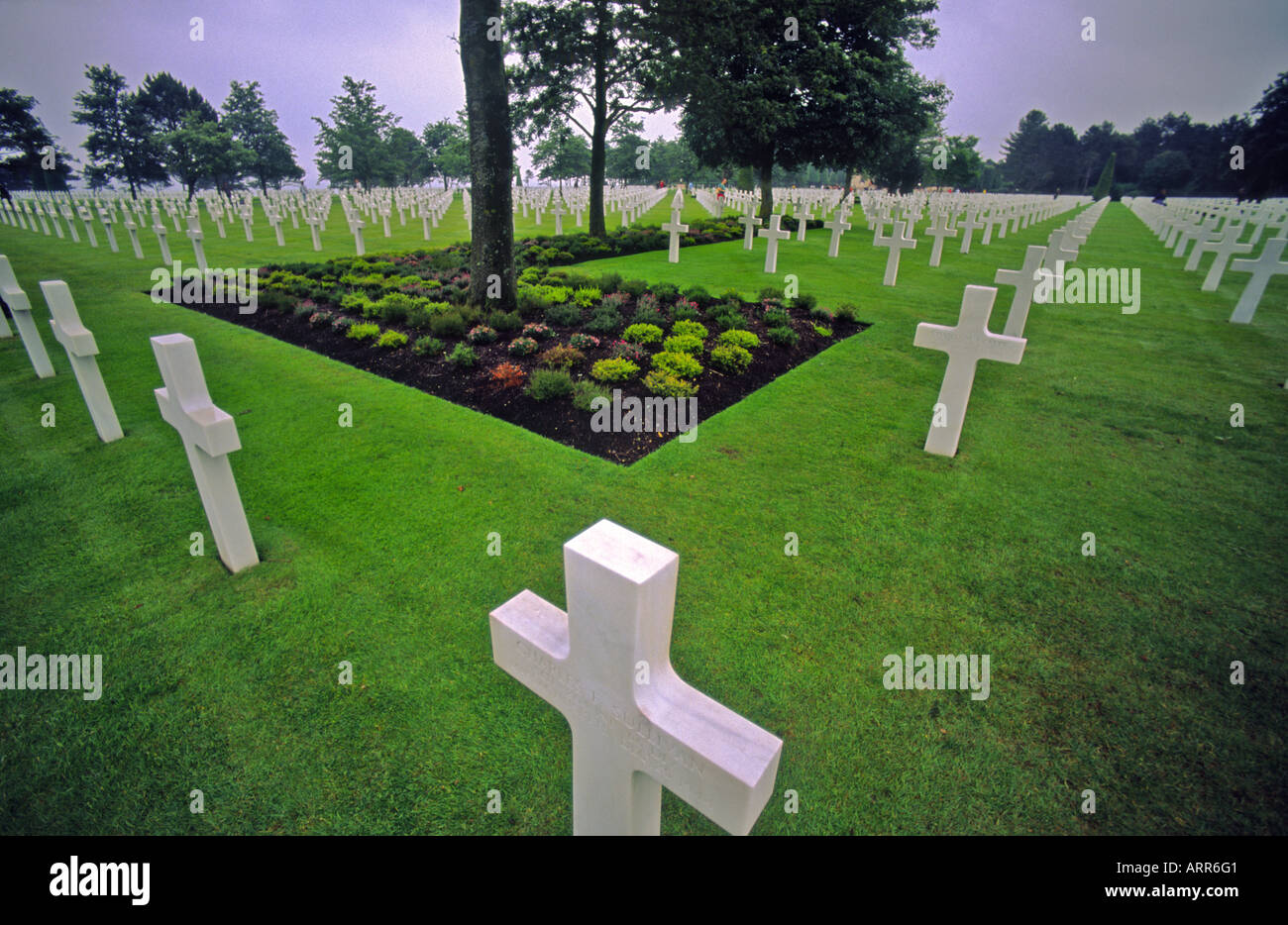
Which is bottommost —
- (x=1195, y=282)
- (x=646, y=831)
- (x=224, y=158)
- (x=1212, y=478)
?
(x=646, y=831)

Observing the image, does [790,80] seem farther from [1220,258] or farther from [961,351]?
[961,351]

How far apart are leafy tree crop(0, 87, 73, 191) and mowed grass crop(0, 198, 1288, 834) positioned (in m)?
47.6

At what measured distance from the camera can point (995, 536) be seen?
4121 millimetres

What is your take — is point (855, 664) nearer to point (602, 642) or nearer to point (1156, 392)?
point (602, 642)

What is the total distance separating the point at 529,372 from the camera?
712 cm

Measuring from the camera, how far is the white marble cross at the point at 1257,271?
9.34 meters

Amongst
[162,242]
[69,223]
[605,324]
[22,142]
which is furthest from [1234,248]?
[22,142]

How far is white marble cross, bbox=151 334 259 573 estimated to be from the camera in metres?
3.14

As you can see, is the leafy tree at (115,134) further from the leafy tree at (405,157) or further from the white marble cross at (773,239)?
the white marble cross at (773,239)

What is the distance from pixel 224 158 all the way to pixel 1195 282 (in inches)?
2045

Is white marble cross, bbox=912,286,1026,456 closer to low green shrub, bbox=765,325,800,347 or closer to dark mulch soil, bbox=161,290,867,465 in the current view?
dark mulch soil, bbox=161,290,867,465

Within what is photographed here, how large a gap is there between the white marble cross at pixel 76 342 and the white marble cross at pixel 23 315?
1703 millimetres
